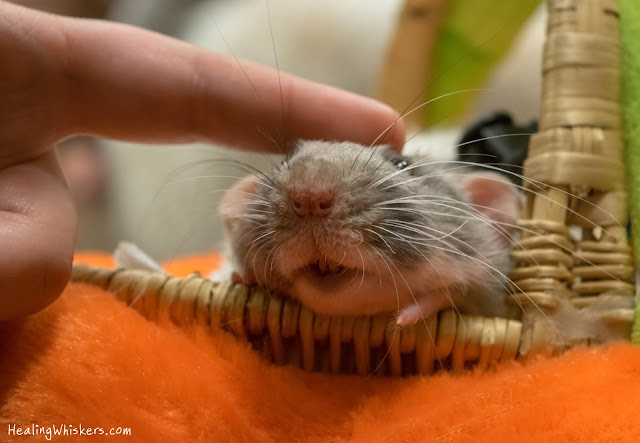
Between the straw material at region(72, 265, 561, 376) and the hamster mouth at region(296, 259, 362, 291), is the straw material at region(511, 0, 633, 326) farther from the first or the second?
the hamster mouth at region(296, 259, 362, 291)

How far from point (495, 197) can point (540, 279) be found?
308 mm

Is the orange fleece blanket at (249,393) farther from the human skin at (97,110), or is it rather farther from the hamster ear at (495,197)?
the hamster ear at (495,197)

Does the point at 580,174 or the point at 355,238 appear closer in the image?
the point at 355,238

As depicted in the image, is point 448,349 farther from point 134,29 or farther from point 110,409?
point 134,29

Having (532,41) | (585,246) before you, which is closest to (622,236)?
(585,246)

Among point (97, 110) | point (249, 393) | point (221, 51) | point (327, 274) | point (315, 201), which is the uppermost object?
point (221, 51)

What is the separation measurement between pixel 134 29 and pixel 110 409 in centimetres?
86

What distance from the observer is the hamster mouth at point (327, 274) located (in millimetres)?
1060

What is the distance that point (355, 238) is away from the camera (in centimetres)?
100

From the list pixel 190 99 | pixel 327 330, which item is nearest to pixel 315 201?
pixel 327 330

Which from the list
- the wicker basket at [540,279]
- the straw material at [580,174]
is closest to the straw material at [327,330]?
the wicker basket at [540,279]

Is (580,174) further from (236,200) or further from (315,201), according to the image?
(236,200)

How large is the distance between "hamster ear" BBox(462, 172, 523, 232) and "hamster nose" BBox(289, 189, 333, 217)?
18.7 inches

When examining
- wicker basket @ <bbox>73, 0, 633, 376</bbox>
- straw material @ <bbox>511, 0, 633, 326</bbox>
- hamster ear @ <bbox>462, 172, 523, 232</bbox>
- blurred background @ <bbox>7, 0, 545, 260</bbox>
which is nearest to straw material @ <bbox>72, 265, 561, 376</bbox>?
wicker basket @ <bbox>73, 0, 633, 376</bbox>
